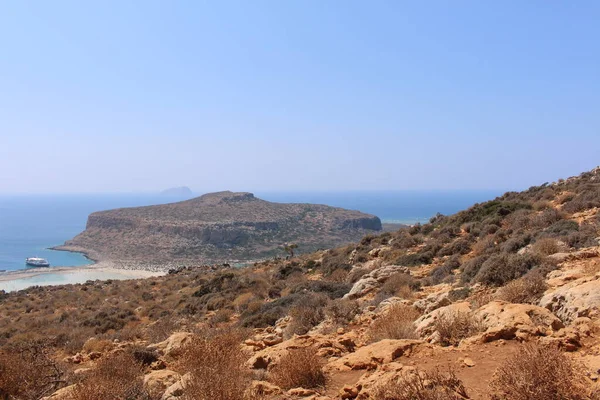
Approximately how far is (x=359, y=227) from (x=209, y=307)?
88.8 m

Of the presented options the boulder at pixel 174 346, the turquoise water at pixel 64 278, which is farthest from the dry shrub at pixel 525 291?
the turquoise water at pixel 64 278

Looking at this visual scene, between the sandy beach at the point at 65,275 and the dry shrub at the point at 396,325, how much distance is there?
5600cm

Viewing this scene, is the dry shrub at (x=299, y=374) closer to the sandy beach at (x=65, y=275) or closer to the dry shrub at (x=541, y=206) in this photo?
the dry shrub at (x=541, y=206)

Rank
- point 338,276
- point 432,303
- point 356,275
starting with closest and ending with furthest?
1. point 432,303
2. point 356,275
3. point 338,276

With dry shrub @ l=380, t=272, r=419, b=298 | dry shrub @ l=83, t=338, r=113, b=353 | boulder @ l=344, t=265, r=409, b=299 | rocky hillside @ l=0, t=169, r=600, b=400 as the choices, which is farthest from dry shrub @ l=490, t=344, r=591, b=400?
dry shrub @ l=83, t=338, r=113, b=353

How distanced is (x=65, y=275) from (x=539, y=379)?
70.8 m

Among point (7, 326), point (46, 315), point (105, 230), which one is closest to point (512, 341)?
point (7, 326)

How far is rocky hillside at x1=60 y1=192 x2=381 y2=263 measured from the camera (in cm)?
8112

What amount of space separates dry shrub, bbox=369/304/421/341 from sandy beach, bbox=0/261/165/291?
5600 cm

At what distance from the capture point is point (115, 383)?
5.13 m

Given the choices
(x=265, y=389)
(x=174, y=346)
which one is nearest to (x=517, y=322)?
(x=265, y=389)

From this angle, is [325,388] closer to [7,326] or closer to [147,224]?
[7,326]

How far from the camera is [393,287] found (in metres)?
11.0

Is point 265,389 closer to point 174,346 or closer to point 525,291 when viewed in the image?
point 174,346
